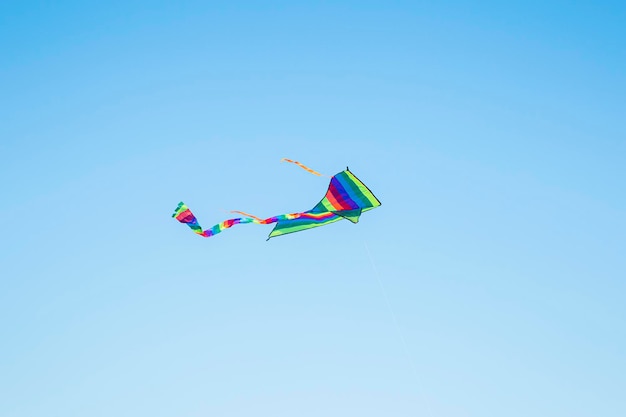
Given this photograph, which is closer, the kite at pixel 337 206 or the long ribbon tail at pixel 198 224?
the long ribbon tail at pixel 198 224

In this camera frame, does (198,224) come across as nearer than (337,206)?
Yes

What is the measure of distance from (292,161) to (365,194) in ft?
7.85

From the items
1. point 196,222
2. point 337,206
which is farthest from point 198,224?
point 337,206

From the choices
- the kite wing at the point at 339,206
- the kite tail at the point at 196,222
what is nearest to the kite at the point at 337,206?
the kite wing at the point at 339,206

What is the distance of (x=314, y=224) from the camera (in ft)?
46.5

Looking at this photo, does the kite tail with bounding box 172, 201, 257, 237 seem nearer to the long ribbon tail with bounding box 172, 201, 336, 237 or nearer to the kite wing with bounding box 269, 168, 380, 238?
the long ribbon tail with bounding box 172, 201, 336, 237

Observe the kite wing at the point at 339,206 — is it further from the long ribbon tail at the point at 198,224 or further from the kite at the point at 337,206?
the long ribbon tail at the point at 198,224

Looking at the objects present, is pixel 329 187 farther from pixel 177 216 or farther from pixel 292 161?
pixel 177 216

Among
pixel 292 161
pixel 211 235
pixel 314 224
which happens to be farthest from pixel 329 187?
pixel 211 235

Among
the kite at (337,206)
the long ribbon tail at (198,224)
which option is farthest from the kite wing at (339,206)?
the long ribbon tail at (198,224)

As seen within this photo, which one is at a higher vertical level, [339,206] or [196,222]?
[339,206]

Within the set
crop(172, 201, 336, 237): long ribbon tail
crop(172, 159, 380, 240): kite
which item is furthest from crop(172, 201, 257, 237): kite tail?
crop(172, 159, 380, 240): kite

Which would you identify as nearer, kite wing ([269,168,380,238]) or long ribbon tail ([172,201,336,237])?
long ribbon tail ([172,201,336,237])

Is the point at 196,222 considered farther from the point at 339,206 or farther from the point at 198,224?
the point at 339,206
